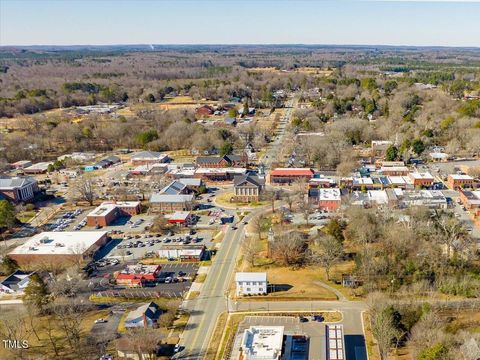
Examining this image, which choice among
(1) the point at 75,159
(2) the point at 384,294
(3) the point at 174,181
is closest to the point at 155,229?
(3) the point at 174,181

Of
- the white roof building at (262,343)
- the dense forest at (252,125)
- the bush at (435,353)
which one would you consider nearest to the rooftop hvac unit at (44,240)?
the white roof building at (262,343)

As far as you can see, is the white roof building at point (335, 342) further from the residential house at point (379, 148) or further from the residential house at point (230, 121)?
the residential house at point (230, 121)

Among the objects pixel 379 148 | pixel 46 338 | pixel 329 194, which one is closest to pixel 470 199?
pixel 329 194

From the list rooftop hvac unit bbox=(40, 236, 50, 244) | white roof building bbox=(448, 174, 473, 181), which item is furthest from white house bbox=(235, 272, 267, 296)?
white roof building bbox=(448, 174, 473, 181)

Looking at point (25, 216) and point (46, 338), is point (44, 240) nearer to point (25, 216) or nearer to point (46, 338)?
point (25, 216)

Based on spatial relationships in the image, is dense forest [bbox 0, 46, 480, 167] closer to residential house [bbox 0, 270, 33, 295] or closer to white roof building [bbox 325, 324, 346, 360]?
white roof building [bbox 325, 324, 346, 360]

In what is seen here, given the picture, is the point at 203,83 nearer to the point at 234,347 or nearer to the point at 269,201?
the point at 269,201
